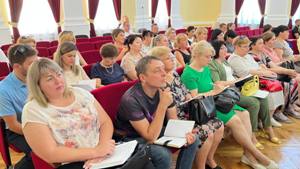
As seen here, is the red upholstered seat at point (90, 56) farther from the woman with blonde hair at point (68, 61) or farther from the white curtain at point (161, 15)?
the white curtain at point (161, 15)

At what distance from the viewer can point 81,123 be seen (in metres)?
1.92

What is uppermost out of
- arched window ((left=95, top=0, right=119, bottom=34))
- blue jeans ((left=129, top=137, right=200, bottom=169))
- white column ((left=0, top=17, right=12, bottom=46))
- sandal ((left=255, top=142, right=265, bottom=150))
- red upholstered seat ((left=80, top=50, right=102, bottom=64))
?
arched window ((left=95, top=0, right=119, bottom=34))

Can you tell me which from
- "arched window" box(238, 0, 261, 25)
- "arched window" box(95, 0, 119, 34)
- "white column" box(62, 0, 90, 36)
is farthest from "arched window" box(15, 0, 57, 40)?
"arched window" box(238, 0, 261, 25)

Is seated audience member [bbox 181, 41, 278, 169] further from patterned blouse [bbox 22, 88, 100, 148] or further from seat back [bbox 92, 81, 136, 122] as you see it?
patterned blouse [bbox 22, 88, 100, 148]

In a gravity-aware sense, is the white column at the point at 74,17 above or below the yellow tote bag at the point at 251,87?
above

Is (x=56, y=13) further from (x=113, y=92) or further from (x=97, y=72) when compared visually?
(x=113, y=92)

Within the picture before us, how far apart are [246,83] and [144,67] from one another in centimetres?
172

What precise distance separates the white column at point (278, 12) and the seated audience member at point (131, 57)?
8333 mm

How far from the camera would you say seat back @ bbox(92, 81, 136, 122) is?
8.09 ft


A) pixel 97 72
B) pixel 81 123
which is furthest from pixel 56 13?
pixel 81 123

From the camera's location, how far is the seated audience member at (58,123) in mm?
1752

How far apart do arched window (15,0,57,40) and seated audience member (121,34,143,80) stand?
4.39 meters

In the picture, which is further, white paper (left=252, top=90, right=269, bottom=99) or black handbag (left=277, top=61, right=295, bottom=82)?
black handbag (left=277, top=61, right=295, bottom=82)

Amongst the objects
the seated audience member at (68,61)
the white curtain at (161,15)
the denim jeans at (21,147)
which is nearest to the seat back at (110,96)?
the denim jeans at (21,147)
